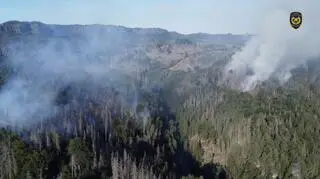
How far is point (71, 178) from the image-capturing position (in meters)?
150

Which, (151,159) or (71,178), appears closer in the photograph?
(71,178)

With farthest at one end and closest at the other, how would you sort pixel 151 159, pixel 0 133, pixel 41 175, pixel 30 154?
pixel 151 159 → pixel 0 133 → pixel 30 154 → pixel 41 175

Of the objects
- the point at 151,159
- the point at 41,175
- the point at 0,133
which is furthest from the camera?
the point at 151,159

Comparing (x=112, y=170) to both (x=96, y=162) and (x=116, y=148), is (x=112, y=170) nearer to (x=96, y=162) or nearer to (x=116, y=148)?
(x=96, y=162)

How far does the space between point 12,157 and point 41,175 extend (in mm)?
13154

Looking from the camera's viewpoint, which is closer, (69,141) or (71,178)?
(71,178)

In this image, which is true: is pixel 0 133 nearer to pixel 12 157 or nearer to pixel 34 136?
pixel 34 136

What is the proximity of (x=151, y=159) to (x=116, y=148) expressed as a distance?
13643 mm

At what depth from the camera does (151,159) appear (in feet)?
634

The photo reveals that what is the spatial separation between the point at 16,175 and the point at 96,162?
2639 centimetres

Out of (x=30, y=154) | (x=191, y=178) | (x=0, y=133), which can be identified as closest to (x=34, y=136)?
(x=0, y=133)

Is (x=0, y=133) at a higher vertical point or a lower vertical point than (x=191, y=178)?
higher

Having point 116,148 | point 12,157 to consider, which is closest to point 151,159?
point 116,148

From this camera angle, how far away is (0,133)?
593ft
